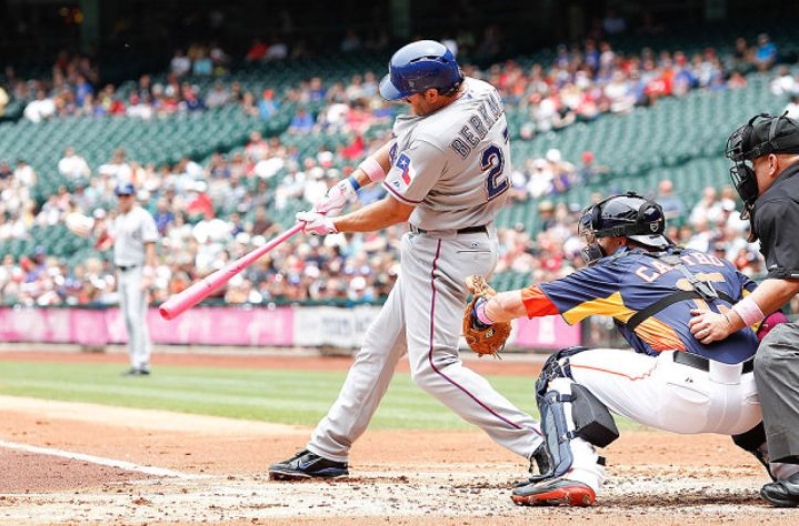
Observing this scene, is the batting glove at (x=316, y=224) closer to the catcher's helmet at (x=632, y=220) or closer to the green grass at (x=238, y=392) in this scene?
the catcher's helmet at (x=632, y=220)

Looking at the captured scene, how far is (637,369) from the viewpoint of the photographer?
193 inches

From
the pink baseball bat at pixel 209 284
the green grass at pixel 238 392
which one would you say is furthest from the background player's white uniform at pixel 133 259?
the pink baseball bat at pixel 209 284

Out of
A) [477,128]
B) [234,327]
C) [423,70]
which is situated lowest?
[234,327]

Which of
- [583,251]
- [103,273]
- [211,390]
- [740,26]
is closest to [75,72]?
[103,273]

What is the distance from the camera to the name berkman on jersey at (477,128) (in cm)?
546

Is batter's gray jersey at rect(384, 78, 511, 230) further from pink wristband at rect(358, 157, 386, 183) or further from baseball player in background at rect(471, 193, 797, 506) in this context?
baseball player in background at rect(471, 193, 797, 506)

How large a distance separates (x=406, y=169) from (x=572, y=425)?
1.28 metres

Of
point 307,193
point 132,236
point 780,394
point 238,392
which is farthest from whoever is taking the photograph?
point 307,193

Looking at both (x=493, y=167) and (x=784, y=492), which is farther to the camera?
(x=493, y=167)

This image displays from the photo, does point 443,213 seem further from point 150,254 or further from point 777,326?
point 150,254

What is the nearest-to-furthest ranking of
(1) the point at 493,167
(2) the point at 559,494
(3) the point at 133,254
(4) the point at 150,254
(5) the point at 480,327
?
1. (2) the point at 559,494
2. (5) the point at 480,327
3. (1) the point at 493,167
4. (4) the point at 150,254
5. (3) the point at 133,254

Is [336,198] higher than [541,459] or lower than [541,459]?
higher

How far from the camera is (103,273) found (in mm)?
21266

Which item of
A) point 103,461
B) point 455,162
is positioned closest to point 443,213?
point 455,162
